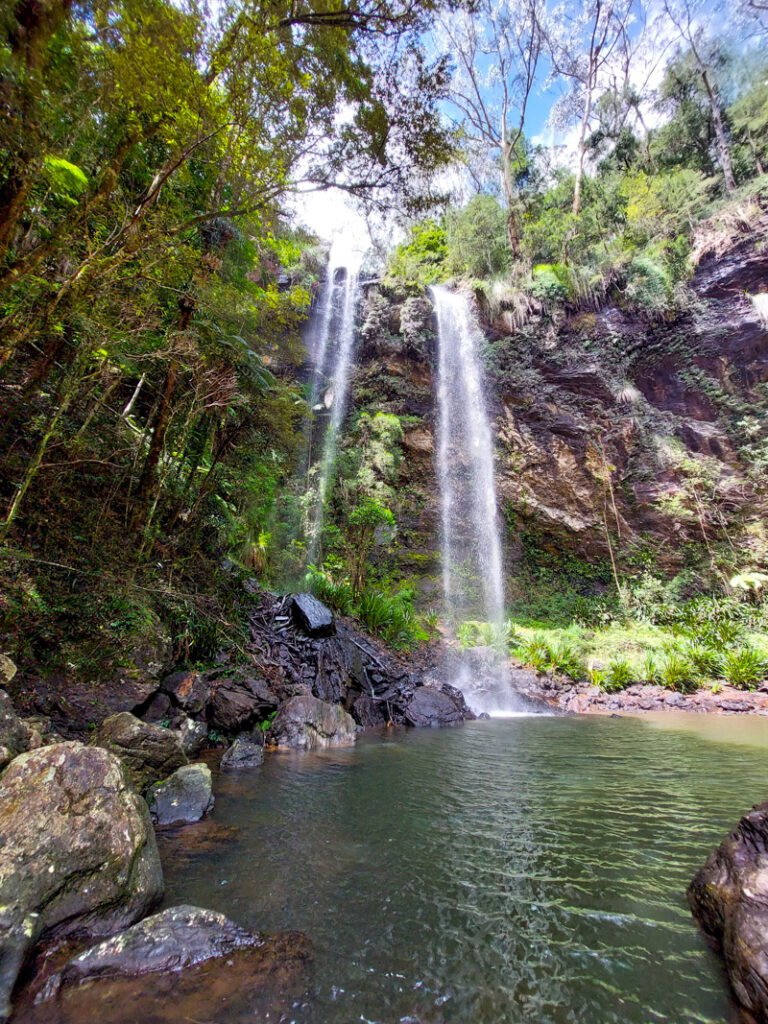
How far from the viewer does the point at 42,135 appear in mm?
2992

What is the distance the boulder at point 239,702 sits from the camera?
180 inches

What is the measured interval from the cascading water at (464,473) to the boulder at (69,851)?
11.8m

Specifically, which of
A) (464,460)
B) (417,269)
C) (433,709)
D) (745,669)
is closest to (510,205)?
(417,269)

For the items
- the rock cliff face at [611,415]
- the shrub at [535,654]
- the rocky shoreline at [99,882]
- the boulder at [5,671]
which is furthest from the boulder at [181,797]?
the rock cliff face at [611,415]

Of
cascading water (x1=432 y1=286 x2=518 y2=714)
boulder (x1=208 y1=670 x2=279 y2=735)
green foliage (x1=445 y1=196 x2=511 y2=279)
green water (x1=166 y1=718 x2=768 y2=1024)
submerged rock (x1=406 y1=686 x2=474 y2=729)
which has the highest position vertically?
green foliage (x1=445 y1=196 x2=511 y2=279)

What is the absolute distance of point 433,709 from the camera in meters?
6.89

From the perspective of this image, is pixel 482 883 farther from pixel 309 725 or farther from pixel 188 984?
pixel 309 725

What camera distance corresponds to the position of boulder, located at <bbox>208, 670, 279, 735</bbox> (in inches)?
180

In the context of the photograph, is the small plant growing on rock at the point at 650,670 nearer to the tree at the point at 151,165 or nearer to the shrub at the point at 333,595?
the shrub at the point at 333,595

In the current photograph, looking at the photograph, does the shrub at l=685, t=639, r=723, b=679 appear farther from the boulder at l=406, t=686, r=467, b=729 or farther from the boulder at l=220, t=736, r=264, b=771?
the boulder at l=220, t=736, r=264, b=771

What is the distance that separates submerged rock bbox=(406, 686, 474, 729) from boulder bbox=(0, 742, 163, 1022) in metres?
5.23

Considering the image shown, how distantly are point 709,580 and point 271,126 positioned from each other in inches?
577

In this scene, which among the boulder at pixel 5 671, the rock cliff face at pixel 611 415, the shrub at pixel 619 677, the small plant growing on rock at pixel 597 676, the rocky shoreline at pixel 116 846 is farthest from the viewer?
the rock cliff face at pixel 611 415

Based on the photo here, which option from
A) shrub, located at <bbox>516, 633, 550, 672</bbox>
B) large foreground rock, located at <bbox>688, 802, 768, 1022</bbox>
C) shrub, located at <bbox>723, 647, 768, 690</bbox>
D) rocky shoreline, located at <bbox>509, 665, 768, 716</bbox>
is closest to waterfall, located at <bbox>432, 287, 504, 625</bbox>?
shrub, located at <bbox>516, 633, 550, 672</bbox>
